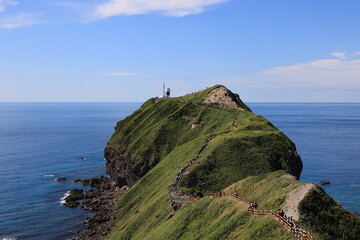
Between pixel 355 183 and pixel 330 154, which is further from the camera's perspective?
pixel 330 154

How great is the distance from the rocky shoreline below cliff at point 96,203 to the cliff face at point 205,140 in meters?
5.79

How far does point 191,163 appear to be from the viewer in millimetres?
68250

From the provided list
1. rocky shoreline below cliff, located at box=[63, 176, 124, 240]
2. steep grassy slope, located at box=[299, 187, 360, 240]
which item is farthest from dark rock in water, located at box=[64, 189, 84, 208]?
steep grassy slope, located at box=[299, 187, 360, 240]

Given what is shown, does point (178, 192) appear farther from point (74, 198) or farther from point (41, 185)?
point (41, 185)

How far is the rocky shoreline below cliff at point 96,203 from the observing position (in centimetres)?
7787

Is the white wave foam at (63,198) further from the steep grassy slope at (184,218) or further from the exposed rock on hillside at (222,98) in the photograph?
the exposed rock on hillside at (222,98)

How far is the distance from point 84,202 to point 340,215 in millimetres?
85843

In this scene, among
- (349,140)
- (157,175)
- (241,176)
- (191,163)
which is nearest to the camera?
(241,176)

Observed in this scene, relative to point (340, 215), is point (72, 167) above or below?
below

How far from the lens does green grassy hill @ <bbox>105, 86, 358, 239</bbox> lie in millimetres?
39219

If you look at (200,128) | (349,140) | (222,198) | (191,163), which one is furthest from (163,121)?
(349,140)

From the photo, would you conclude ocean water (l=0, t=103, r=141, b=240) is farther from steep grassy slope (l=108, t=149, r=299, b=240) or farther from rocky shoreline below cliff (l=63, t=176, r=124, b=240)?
steep grassy slope (l=108, t=149, r=299, b=240)

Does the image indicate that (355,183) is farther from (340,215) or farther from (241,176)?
(340,215)

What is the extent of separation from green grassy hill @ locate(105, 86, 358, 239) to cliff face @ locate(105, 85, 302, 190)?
0.19 meters
